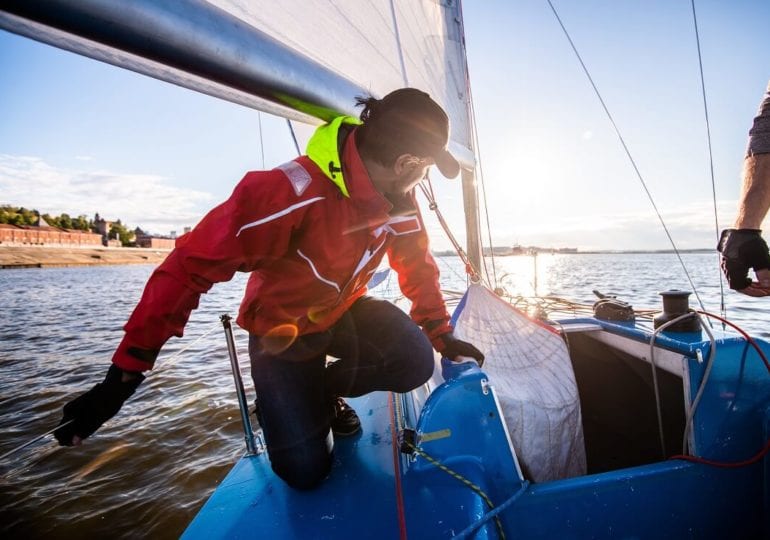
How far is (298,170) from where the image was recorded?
1353mm

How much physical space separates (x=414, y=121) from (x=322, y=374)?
126 centimetres

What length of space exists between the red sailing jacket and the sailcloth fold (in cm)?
40

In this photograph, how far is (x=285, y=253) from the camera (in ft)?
4.76

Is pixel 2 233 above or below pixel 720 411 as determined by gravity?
above

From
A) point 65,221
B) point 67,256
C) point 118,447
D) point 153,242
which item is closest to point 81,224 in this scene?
point 65,221

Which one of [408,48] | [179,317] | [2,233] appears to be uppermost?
[2,233]

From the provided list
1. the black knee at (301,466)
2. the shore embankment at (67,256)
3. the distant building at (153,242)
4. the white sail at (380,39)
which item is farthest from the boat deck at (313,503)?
the distant building at (153,242)

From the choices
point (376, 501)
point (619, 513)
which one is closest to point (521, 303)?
point (619, 513)

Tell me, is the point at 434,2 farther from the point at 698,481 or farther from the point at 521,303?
the point at 698,481

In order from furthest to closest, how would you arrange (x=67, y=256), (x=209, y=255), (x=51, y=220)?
(x=51, y=220) < (x=67, y=256) < (x=209, y=255)

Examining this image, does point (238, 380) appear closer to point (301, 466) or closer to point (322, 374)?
point (322, 374)

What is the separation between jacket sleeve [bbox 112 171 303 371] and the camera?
994 millimetres

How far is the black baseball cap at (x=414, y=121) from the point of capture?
128 cm

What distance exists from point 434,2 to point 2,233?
2450 inches
